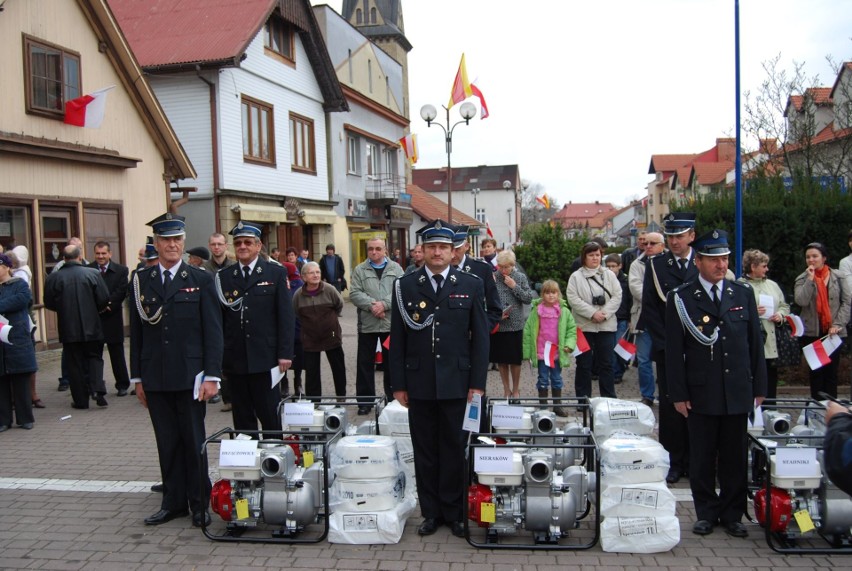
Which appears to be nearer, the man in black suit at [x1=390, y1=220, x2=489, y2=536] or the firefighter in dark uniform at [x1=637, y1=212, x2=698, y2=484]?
the man in black suit at [x1=390, y1=220, x2=489, y2=536]

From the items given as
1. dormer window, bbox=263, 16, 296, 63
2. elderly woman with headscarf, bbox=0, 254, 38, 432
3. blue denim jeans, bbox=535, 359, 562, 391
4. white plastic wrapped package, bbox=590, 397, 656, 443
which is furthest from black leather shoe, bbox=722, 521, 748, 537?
dormer window, bbox=263, 16, 296, 63

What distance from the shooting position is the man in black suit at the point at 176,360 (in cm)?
572

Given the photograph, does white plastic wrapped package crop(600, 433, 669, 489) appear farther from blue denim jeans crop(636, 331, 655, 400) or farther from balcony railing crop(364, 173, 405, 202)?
balcony railing crop(364, 173, 405, 202)

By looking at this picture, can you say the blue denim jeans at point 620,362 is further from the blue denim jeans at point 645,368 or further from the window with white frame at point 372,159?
the window with white frame at point 372,159

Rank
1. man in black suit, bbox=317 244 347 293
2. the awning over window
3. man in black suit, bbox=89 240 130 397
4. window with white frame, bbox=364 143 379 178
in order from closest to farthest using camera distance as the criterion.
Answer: man in black suit, bbox=89 240 130 397 → man in black suit, bbox=317 244 347 293 → the awning over window → window with white frame, bbox=364 143 379 178

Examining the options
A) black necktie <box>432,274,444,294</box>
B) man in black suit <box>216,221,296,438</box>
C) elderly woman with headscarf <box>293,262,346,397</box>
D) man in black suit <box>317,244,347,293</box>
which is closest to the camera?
black necktie <box>432,274,444,294</box>

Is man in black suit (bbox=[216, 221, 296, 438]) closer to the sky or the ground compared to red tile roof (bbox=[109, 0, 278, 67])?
closer to the ground

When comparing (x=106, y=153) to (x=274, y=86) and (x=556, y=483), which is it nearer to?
(x=274, y=86)

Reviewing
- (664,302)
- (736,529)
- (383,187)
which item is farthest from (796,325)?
(383,187)

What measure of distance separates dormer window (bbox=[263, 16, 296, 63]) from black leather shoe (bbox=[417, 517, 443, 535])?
19.7m

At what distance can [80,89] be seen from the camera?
51.0 ft

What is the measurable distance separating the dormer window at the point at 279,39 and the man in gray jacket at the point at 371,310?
1534 centimetres

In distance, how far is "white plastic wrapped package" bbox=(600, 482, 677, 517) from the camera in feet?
16.4

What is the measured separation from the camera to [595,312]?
8867mm
